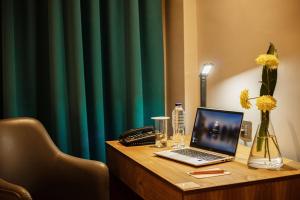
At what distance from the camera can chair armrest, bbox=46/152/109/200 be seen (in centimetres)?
186

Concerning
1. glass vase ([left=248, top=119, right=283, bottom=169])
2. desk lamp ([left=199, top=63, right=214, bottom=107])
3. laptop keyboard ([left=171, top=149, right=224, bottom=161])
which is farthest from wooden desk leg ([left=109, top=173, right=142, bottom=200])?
glass vase ([left=248, top=119, right=283, bottom=169])

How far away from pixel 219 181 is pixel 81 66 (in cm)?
125

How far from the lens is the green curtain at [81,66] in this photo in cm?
233

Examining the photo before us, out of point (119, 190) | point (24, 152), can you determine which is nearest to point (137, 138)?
point (119, 190)

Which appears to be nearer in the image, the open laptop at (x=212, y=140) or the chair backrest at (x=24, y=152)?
the open laptop at (x=212, y=140)

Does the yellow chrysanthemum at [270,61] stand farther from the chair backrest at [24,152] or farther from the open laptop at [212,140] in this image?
the chair backrest at [24,152]

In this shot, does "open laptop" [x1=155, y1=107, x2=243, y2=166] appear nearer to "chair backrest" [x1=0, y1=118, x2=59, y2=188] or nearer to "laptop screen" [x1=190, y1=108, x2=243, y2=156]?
"laptop screen" [x1=190, y1=108, x2=243, y2=156]

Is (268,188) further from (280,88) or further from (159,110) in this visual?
(159,110)

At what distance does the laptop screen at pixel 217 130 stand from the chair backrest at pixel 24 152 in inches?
31.2

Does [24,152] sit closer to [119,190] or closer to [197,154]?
[119,190]

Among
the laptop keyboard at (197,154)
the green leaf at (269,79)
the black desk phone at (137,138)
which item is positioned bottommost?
the laptop keyboard at (197,154)

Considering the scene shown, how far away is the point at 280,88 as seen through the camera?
1860 millimetres

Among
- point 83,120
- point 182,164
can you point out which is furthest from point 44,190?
point 182,164

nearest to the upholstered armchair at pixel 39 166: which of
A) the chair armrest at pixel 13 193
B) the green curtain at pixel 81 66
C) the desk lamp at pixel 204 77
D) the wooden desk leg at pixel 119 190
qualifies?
the green curtain at pixel 81 66
